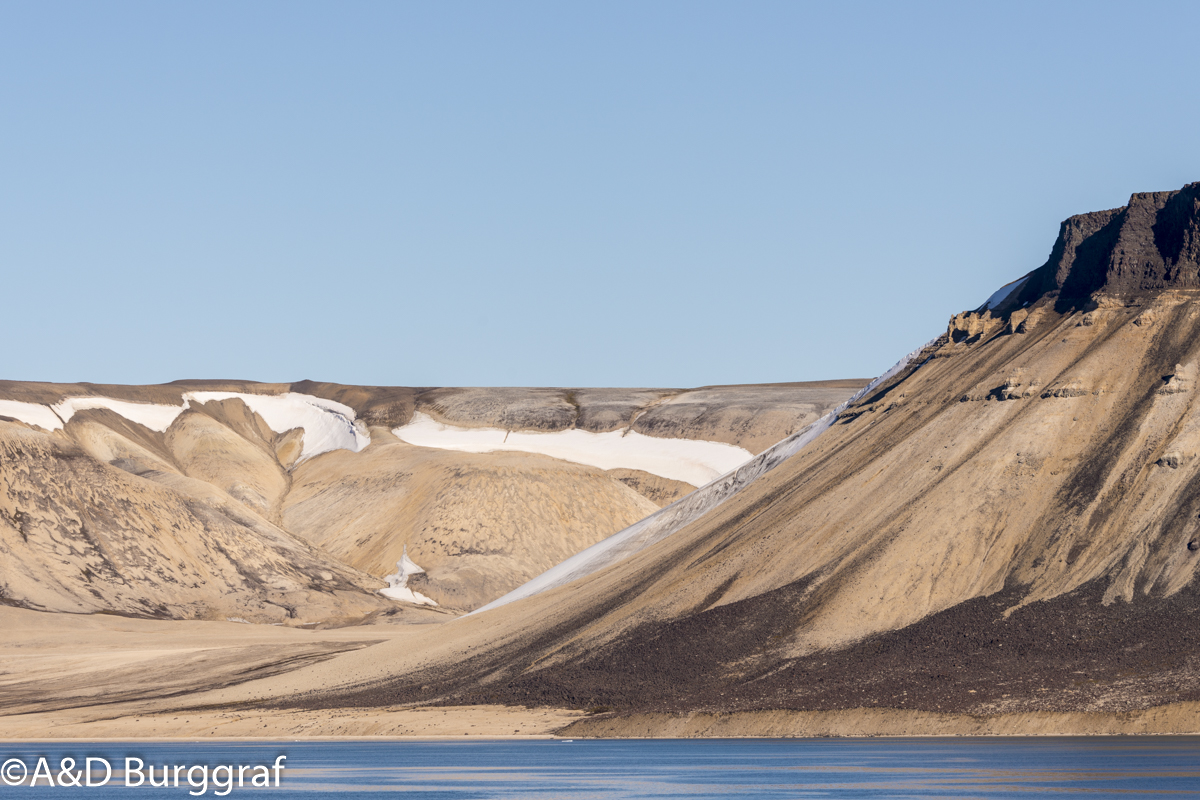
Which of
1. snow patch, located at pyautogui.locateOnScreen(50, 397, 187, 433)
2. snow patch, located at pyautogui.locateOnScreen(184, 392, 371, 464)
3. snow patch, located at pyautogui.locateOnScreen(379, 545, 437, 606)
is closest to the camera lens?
snow patch, located at pyautogui.locateOnScreen(379, 545, 437, 606)

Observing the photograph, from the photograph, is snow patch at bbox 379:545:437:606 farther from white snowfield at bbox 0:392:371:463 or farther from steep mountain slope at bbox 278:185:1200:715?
steep mountain slope at bbox 278:185:1200:715

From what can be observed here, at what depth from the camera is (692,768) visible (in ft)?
148

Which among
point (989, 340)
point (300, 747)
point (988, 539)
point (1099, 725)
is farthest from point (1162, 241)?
point (300, 747)

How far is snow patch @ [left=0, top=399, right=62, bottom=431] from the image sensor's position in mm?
141750

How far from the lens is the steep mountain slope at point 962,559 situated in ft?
195

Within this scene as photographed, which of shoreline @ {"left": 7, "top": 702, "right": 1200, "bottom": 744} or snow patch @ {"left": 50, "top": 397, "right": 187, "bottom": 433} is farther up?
snow patch @ {"left": 50, "top": 397, "right": 187, "bottom": 433}

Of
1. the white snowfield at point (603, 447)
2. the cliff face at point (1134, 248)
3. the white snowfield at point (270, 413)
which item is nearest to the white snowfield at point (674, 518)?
the cliff face at point (1134, 248)

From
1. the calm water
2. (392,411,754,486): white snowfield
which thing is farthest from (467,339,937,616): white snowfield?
(392,411,754,486): white snowfield

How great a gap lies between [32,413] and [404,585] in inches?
1812

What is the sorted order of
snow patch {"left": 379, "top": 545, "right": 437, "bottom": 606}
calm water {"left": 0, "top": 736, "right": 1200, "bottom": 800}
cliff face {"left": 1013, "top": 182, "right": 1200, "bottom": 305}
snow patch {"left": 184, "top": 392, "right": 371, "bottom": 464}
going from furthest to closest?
snow patch {"left": 184, "top": 392, "right": 371, "bottom": 464}
snow patch {"left": 379, "top": 545, "right": 437, "bottom": 606}
cliff face {"left": 1013, "top": 182, "right": 1200, "bottom": 305}
calm water {"left": 0, "top": 736, "right": 1200, "bottom": 800}

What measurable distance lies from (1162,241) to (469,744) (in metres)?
44.0

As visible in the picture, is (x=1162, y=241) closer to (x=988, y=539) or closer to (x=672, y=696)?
(x=988, y=539)

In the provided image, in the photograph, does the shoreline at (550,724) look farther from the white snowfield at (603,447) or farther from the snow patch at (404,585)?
the white snowfield at (603,447)

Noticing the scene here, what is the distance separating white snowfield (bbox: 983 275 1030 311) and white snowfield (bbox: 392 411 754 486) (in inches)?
2374
